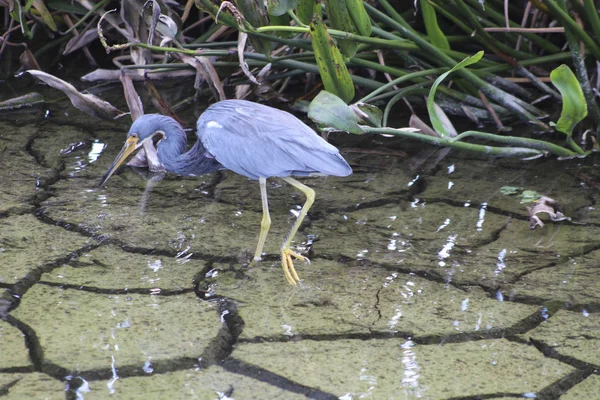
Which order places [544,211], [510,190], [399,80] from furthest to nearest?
[399,80] → [510,190] → [544,211]

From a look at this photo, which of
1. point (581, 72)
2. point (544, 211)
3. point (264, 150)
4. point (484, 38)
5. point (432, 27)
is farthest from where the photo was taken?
point (484, 38)

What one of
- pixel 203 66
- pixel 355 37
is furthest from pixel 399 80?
pixel 203 66

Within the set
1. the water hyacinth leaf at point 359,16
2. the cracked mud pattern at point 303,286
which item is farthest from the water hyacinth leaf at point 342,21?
the cracked mud pattern at point 303,286

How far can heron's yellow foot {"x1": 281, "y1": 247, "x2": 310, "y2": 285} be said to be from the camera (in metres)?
2.64

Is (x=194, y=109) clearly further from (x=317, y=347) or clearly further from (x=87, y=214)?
(x=317, y=347)

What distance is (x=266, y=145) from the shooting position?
275 centimetres

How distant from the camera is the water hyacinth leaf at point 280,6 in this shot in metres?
3.02

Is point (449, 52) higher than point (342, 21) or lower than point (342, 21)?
lower

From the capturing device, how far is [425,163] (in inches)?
150

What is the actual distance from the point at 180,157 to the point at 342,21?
0.88 metres

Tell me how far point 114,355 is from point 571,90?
2.02 m

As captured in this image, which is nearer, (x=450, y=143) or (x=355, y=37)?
(x=450, y=143)

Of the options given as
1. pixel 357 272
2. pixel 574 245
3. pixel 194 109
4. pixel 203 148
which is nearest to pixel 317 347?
pixel 357 272

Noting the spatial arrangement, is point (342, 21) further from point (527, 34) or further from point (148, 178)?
point (527, 34)
